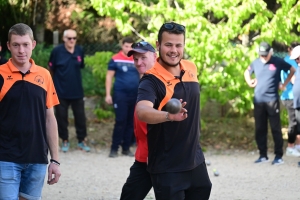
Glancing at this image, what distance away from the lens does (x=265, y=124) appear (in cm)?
1088

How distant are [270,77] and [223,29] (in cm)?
137

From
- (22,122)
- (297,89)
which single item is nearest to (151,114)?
(22,122)

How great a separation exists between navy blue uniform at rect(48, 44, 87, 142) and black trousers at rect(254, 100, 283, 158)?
325 cm

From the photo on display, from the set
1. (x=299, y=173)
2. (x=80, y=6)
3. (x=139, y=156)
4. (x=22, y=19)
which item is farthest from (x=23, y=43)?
(x=80, y=6)

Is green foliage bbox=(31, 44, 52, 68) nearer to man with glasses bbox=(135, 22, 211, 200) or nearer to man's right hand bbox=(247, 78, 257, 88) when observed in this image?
man's right hand bbox=(247, 78, 257, 88)

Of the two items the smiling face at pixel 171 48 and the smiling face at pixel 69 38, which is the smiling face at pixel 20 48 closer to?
the smiling face at pixel 171 48

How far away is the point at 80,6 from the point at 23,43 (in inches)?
502

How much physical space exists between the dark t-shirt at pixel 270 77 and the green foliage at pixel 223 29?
2.96 ft

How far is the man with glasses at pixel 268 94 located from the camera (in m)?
10.7

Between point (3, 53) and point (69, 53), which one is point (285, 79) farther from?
point (3, 53)

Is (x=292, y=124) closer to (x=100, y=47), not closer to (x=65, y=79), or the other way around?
(x=65, y=79)

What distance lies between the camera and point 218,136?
1316cm

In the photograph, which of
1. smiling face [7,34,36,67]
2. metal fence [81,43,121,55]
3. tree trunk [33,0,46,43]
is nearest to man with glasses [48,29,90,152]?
tree trunk [33,0,46,43]

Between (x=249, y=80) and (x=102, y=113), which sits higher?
(x=249, y=80)
